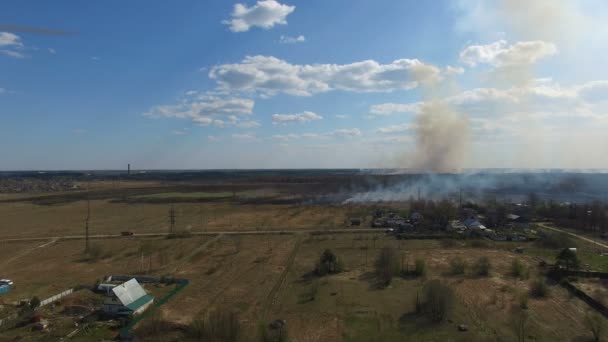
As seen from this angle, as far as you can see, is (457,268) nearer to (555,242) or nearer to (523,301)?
(523,301)

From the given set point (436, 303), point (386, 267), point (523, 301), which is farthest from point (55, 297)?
point (523, 301)

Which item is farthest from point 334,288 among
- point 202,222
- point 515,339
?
point 202,222

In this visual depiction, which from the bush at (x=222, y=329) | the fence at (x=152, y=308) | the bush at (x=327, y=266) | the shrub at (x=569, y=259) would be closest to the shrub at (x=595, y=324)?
the shrub at (x=569, y=259)

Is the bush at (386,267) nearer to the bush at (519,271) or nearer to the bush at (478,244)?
the bush at (519,271)

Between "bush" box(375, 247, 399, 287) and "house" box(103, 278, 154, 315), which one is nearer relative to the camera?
"house" box(103, 278, 154, 315)

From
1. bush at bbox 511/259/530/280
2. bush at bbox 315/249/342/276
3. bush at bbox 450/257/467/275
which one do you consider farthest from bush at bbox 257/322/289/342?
bush at bbox 511/259/530/280

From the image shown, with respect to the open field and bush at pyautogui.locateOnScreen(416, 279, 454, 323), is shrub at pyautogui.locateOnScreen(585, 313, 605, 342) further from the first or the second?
bush at pyautogui.locateOnScreen(416, 279, 454, 323)
